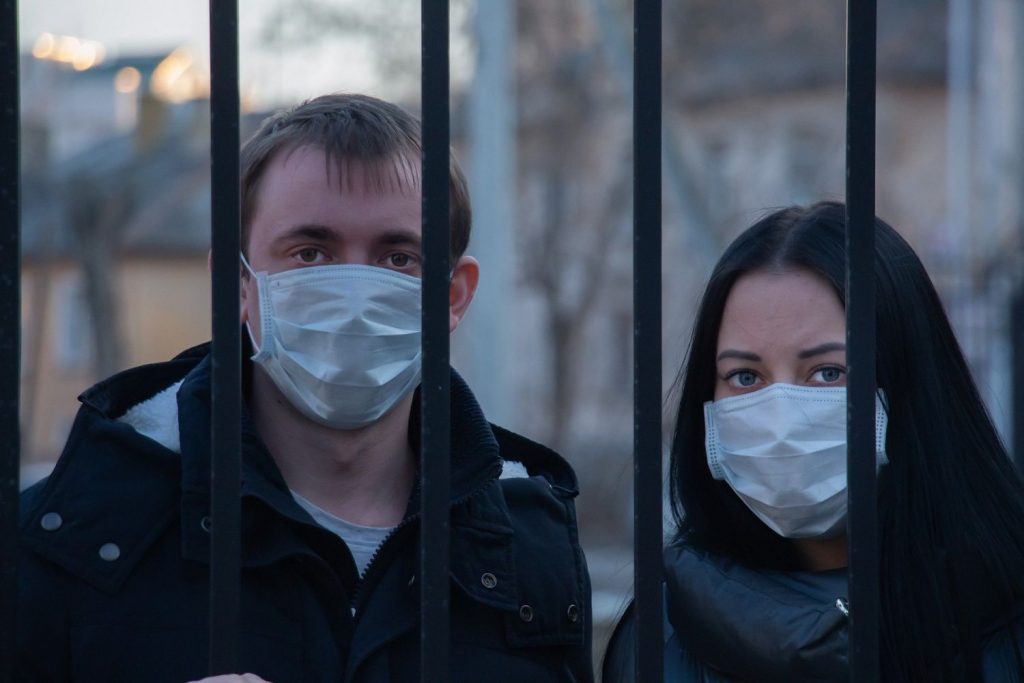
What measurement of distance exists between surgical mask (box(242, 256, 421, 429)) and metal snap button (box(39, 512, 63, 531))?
440mm

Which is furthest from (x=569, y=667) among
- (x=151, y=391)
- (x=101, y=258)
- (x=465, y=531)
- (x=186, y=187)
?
(x=186, y=187)

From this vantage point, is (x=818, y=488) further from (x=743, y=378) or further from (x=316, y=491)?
(x=316, y=491)

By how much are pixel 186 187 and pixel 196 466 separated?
27113 mm

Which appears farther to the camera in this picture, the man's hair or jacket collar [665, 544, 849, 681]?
the man's hair

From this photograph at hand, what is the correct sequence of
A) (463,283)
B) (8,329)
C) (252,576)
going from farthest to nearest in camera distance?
→ 1. (463,283)
2. (252,576)
3. (8,329)

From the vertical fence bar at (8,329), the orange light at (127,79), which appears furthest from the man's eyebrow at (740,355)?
the orange light at (127,79)

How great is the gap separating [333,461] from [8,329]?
0.87 meters

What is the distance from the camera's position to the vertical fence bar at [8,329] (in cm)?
146

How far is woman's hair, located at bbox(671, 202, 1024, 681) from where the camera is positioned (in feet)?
6.73

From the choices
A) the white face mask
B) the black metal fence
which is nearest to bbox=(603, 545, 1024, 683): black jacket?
the white face mask

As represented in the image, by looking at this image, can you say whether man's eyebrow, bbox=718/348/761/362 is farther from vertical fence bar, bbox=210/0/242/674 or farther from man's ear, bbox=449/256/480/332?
vertical fence bar, bbox=210/0/242/674

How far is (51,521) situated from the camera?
192 cm

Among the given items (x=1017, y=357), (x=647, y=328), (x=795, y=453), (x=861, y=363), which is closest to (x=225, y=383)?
(x=647, y=328)

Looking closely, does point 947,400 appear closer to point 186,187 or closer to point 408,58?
point 408,58
